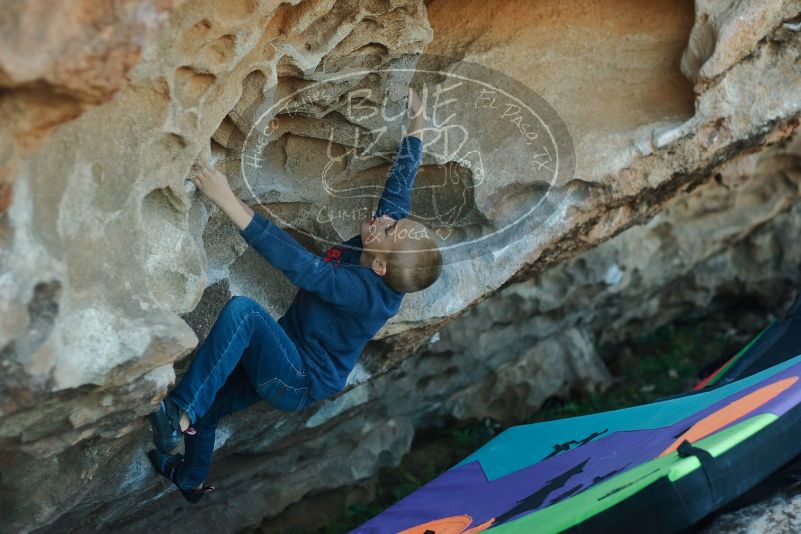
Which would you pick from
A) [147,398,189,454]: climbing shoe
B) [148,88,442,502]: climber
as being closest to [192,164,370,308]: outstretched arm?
Answer: [148,88,442,502]: climber

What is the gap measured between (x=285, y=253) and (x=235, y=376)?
50 cm

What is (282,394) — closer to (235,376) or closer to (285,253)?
(235,376)

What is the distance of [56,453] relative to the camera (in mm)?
2088

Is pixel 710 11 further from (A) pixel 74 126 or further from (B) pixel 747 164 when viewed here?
(A) pixel 74 126

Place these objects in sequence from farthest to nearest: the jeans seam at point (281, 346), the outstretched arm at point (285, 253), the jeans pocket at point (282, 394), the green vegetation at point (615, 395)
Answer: the green vegetation at point (615, 395), the jeans pocket at point (282, 394), the jeans seam at point (281, 346), the outstretched arm at point (285, 253)

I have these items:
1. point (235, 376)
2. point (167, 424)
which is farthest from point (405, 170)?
point (167, 424)

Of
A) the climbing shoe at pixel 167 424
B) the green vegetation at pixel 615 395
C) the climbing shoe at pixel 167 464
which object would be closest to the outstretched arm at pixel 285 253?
the climbing shoe at pixel 167 424

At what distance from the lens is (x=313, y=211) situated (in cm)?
265

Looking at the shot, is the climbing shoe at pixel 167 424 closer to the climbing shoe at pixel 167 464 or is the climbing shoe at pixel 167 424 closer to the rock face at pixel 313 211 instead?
the rock face at pixel 313 211

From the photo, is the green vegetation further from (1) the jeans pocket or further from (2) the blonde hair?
(2) the blonde hair

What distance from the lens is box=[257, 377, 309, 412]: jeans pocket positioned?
8.18 feet

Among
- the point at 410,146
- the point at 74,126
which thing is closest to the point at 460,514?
the point at 410,146

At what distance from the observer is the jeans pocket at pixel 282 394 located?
249cm

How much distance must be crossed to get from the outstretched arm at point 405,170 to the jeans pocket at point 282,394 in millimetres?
507
